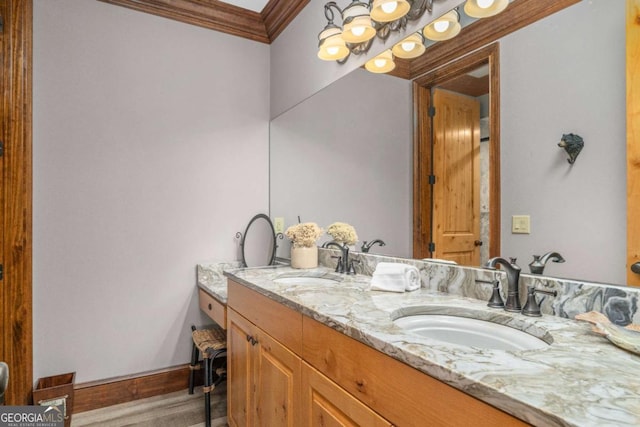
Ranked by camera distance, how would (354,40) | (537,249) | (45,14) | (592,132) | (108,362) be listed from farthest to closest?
(108,362) < (45,14) < (354,40) < (537,249) < (592,132)

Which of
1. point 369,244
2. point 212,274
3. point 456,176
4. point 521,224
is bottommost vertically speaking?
point 212,274

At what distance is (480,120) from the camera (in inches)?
48.4

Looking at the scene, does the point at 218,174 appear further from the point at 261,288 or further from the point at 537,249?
the point at 537,249

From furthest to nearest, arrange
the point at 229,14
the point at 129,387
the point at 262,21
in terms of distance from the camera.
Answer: the point at 262,21, the point at 229,14, the point at 129,387

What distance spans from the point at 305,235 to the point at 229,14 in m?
1.69

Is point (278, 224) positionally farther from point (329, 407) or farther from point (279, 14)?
point (329, 407)

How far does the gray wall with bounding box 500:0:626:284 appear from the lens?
35.9 inches

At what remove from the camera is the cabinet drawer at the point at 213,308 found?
193 centimetres

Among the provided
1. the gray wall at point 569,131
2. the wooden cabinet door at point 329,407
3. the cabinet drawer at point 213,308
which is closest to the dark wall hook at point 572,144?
the gray wall at point 569,131

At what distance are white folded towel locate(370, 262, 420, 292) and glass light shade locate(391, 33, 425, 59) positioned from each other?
0.90 metres

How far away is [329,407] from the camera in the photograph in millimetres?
990

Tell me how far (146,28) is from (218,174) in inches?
40.3

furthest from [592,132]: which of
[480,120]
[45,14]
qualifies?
[45,14]

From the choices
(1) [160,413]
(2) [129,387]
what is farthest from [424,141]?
(2) [129,387]
